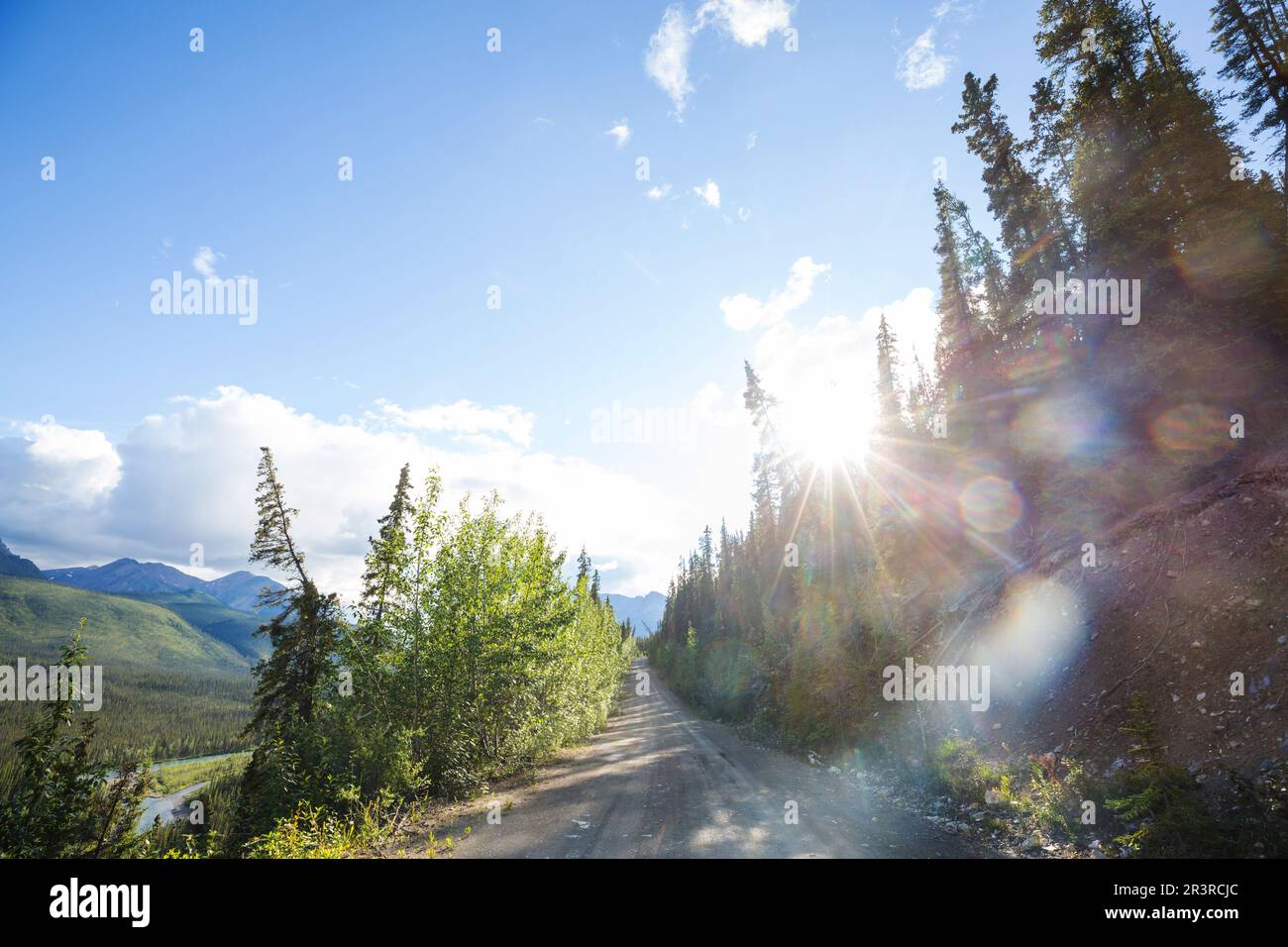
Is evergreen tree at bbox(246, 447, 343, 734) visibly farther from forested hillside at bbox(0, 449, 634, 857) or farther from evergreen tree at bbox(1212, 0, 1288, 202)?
evergreen tree at bbox(1212, 0, 1288, 202)

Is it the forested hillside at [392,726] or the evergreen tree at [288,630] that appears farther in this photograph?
the evergreen tree at [288,630]

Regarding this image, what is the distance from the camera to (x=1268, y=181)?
19297 millimetres

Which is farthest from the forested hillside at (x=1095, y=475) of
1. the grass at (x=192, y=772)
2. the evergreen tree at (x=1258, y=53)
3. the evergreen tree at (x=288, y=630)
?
the grass at (x=192, y=772)

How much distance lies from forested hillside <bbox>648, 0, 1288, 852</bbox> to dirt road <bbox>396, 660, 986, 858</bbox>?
2933 mm

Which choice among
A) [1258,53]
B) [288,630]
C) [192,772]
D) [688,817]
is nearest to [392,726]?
[688,817]

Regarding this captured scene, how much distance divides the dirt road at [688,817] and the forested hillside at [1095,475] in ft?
9.62

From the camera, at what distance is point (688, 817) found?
33.3 ft

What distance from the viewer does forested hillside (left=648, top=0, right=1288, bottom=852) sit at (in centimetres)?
1125

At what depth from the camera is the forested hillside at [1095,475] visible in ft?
36.9

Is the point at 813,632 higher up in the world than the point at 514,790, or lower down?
higher up

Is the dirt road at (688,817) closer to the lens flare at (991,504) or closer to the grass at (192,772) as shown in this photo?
the lens flare at (991,504)
